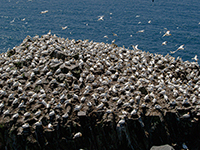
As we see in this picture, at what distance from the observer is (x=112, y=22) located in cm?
8488

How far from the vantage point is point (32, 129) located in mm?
20266

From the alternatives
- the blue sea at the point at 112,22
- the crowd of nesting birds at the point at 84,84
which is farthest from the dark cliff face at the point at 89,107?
the blue sea at the point at 112,22

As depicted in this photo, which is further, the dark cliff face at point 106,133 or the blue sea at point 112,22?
the blue sea at point 112,22

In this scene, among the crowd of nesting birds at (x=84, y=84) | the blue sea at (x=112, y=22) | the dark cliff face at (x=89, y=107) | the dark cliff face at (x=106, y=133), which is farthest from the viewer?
the blue sea at (x=112, y=22)

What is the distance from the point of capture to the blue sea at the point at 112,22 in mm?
65625

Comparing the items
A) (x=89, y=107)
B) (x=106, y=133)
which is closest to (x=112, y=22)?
(x=89, y=107)

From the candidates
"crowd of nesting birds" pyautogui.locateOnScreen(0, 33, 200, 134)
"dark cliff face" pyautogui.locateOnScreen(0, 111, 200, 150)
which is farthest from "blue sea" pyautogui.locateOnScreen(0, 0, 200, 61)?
"dark cliff face" pyautogui.locateOnScreen(0, 111, 200, 150)

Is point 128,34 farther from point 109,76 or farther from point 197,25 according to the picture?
point 109,76

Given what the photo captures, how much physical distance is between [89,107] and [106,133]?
3232 millimetres

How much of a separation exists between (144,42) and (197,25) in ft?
92.9

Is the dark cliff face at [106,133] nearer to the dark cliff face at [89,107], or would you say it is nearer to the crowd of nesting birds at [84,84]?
the dark cliff face at [89,107]

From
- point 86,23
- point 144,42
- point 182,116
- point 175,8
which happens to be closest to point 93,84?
point 182,116

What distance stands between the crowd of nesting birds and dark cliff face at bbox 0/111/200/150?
0.68m

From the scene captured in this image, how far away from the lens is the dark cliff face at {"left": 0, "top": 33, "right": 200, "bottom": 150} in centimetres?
2069
